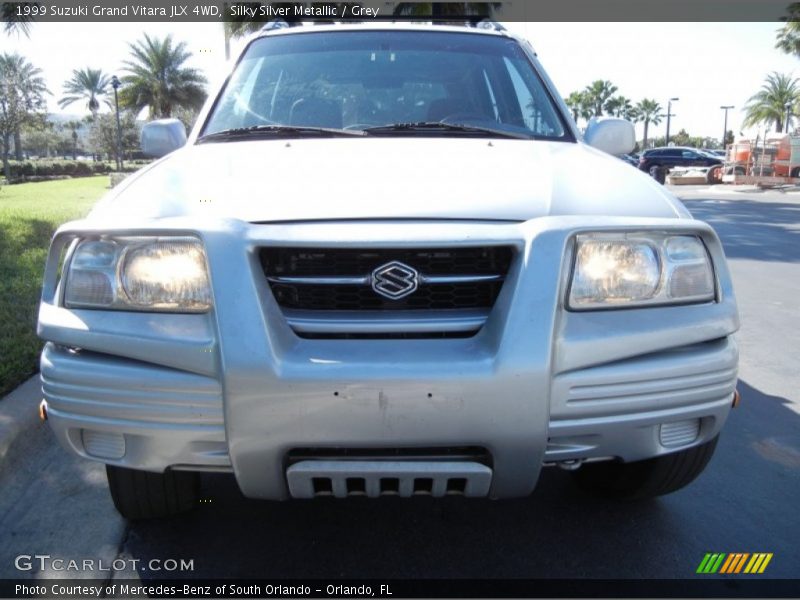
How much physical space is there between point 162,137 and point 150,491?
1.58m

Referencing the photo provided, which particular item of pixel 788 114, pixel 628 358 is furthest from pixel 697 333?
pixel 788 114

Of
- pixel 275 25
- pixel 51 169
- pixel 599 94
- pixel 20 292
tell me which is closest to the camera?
pixel 275 25

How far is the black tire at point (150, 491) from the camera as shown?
2248 mm

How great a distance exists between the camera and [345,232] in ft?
5.81

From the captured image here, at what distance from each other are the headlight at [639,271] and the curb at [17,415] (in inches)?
96.9

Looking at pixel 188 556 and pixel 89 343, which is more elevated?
pixel 89 343

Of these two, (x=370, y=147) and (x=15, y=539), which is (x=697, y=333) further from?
(x=15, y=539)

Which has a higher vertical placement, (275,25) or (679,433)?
(275,25)

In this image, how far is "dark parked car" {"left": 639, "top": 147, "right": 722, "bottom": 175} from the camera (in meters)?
32.8

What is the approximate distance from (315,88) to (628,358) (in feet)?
6.21

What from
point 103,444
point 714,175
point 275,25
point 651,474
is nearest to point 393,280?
point 103,444

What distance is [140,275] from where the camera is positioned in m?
1.86

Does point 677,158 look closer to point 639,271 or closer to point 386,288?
point 639,271

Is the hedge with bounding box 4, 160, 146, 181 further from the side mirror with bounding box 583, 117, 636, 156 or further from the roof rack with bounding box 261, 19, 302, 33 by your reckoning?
the side mirror with bounding box 583, 117, 636, 156
